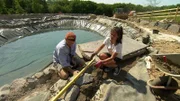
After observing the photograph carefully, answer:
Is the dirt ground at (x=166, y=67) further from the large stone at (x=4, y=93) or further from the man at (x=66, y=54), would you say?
the large stone at (x=4, y=93)

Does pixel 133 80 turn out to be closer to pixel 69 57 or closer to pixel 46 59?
pixel 69 57

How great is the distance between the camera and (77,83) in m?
3.80

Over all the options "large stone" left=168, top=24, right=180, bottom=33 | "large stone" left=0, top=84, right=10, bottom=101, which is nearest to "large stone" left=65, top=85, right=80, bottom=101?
"large stone" left=0, top=84, right=10, bottom=101

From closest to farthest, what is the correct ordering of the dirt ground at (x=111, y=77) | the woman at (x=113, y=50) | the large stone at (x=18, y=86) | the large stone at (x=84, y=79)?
the dirt ground at (x=111, y=77) < the woman at (x=113, y=50) < the large stone at (x=84, y=79) < the large stone at (x=18, y=86)

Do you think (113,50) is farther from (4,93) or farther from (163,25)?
(163,25)

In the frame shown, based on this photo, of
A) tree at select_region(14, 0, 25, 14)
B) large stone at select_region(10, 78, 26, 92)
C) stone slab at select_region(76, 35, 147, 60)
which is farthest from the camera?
tree at select_region(14, 0, 25, 14)

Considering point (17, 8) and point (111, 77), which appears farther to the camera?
point (17, 8)

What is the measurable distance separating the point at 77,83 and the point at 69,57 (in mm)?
703

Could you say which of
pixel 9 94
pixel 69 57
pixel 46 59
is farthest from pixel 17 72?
pixel 69 57

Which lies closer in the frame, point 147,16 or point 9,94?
point 9,94

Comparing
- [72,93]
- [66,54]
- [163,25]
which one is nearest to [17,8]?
[163,25]

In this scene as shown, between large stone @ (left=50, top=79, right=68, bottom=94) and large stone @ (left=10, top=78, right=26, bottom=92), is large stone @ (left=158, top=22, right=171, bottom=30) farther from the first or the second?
large stone @ (left=10, top=78, right=26, bottom=92)

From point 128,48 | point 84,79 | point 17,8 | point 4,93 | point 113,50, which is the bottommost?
point 4,93

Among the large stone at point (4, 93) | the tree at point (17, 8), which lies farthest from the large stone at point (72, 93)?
the tree at point (17, 8)
